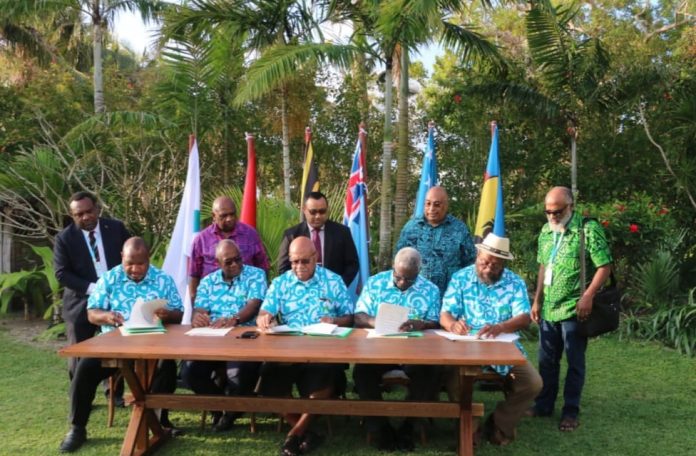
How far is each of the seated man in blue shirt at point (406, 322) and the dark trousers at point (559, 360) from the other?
3.31 feet

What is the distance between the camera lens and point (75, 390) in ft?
14.3

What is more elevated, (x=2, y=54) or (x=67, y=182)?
(x=2, y=54)

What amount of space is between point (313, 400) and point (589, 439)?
2041 mm

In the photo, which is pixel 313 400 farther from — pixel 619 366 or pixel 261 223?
pixel 619 366

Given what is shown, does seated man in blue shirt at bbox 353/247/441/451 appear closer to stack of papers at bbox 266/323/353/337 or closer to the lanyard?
stack of papers at bbox 266/323/353/337

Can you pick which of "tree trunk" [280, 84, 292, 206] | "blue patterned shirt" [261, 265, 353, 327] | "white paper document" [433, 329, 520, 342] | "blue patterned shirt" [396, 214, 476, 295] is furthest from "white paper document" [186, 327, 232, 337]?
"tree trunk" [280, 84, 292, 206]

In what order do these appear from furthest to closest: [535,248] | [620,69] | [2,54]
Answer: [2,54], [620,69], [535,248]

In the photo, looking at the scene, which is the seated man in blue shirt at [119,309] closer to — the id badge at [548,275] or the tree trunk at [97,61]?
the id badge at [548,275]

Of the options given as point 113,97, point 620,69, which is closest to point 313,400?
point 620,69

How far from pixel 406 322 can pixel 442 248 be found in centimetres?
98

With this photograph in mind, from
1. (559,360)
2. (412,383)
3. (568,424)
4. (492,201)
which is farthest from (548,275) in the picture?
(492,201)

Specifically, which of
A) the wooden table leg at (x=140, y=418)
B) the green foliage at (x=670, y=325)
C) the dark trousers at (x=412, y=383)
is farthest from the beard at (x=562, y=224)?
the green foliage at (x=670, y=325)

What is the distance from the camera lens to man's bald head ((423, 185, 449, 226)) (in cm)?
501

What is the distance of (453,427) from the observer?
4.79m
